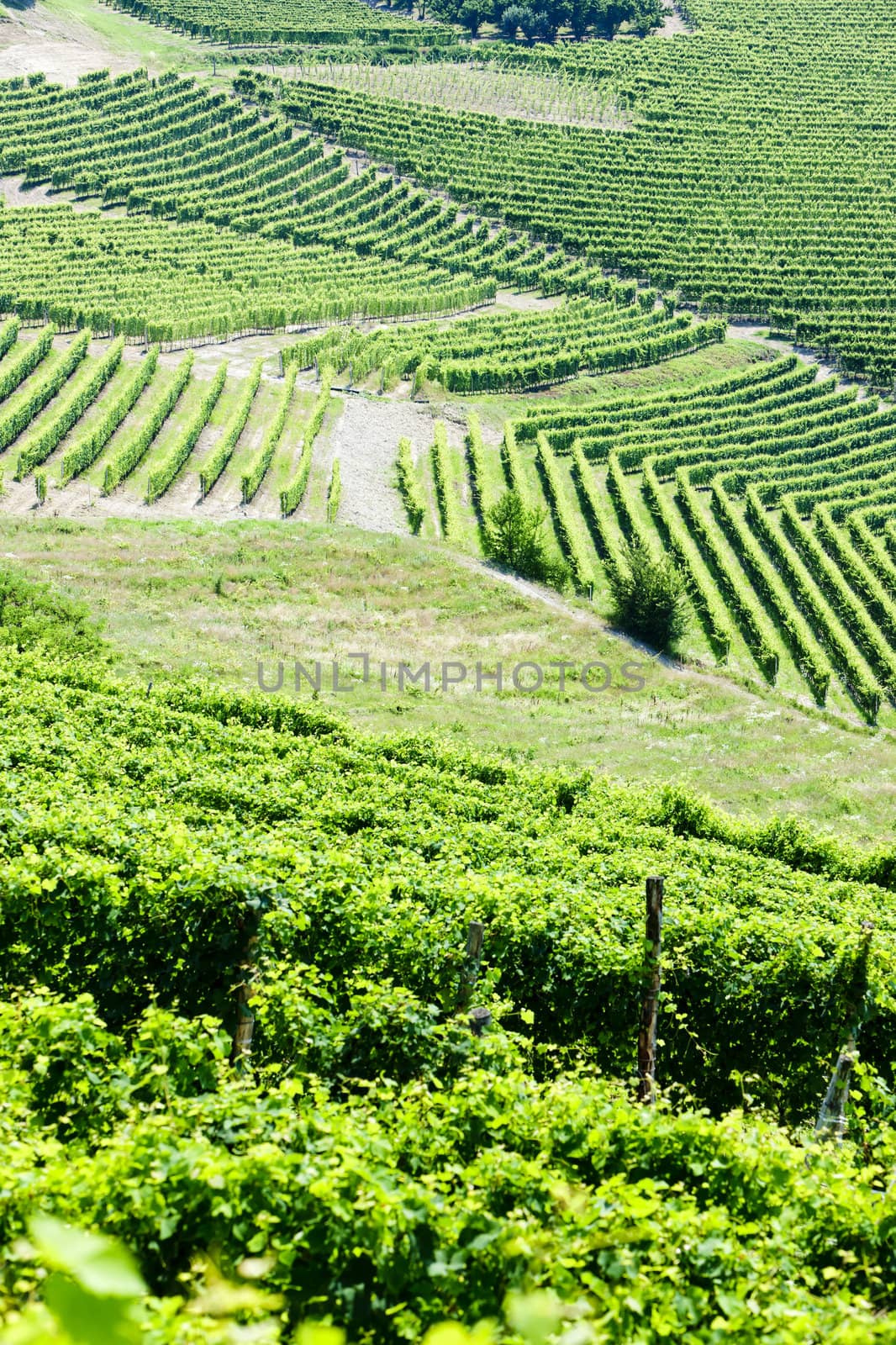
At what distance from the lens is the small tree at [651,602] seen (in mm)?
41562

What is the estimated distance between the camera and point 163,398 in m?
59.8

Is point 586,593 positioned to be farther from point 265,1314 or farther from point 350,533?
point 265,1314

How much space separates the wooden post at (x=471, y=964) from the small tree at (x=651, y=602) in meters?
30.3

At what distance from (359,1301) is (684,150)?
4739 inches

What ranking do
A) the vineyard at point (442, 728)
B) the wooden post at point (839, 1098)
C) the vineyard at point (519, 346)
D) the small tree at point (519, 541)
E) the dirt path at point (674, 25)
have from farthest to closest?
the dirt path at point (674, 25), the vineyard at point (519, 346), the small tree at point (519, 541), the wooden post at point (839, 1098), the vineyard at point (442, 728)

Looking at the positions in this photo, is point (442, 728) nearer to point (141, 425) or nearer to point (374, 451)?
point (374, 451)

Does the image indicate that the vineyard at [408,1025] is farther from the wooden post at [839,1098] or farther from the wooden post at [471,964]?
the wooden post at [839,1098]

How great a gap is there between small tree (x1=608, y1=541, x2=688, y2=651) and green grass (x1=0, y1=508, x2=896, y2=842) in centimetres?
142

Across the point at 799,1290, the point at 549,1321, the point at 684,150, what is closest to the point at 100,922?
the point at 799,1290

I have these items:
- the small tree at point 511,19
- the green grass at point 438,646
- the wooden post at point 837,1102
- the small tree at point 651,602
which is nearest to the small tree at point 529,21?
the small tree at point 511,19

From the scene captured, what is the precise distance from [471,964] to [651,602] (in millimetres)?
Result: 31058

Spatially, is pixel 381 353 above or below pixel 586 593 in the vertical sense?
above

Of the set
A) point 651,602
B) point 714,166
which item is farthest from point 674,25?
point 651,602

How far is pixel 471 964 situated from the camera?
12172mm
